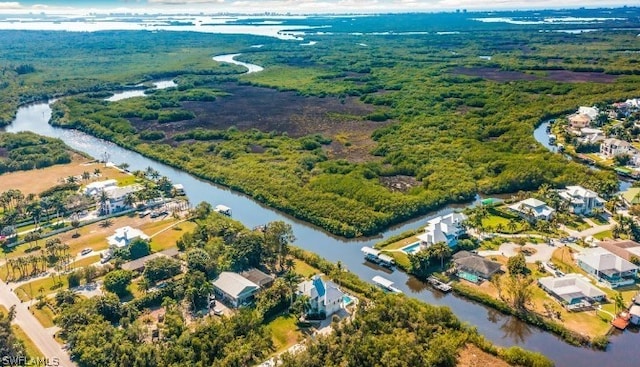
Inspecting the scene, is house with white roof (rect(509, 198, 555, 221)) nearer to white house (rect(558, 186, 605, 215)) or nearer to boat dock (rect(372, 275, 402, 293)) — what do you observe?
white house (rect(558, 186, 605, 215))

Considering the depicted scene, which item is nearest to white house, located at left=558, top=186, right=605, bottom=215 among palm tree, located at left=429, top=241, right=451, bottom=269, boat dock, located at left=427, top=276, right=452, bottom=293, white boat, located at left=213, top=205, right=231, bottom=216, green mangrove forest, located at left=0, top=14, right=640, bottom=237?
green mangrove forest, located at left=0, top=14, right=640, bottom=237

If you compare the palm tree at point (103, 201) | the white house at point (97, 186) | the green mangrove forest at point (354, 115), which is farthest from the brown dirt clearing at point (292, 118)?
the palm tree at point (103, 201)

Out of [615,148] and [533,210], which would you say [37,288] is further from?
[615,148]

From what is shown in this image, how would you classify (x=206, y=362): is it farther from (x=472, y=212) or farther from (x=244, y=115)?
(x=244, y=115)

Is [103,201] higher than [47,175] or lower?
higher

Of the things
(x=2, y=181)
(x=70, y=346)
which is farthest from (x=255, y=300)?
(x=2, y=181)

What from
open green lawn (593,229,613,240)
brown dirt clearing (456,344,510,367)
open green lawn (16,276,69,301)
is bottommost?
open green lawn (16,276,69,301)

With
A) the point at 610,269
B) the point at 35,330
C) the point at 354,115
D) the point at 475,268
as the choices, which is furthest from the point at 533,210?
the point at 354,115

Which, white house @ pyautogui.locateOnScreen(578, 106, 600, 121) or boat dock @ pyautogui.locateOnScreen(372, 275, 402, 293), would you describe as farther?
white house @ pyautogui.locateOnScreen(578, 106, 600, 121)
